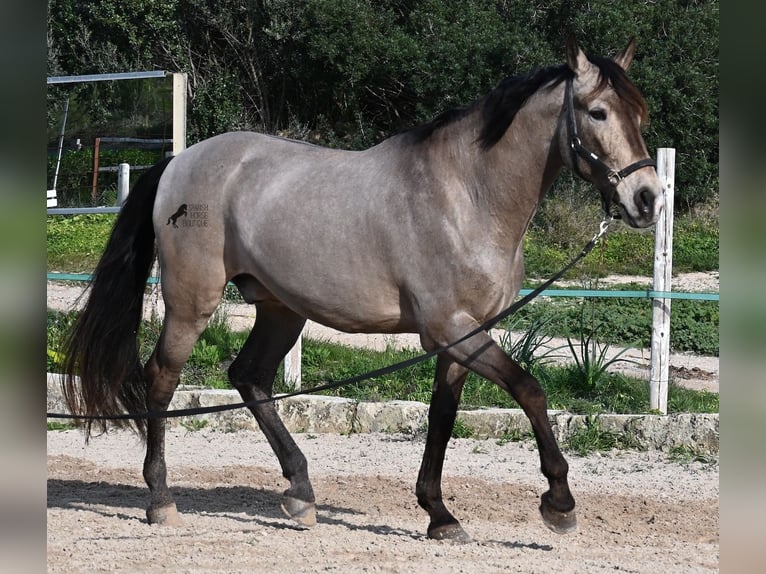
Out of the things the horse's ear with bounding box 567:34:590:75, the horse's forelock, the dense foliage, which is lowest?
the horse's forelock

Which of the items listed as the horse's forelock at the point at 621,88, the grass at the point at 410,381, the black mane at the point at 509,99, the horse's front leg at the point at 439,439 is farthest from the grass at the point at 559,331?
the horse's forelock at the point at 621,88

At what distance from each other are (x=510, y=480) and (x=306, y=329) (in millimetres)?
Result: 4509

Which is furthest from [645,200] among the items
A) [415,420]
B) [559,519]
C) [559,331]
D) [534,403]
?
[559,331]

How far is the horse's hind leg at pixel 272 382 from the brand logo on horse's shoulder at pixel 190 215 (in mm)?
641

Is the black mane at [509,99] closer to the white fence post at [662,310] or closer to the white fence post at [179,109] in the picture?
the white fence post at [662,310]

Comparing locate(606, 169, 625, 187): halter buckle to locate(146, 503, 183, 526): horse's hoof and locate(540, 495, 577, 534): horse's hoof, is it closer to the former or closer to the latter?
locate(540, 495, 577, 534): horse's hoof

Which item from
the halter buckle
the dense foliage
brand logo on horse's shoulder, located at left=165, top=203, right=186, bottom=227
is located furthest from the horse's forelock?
the dense foliage

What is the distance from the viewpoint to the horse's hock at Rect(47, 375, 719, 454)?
6.69m

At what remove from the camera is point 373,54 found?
18.1m

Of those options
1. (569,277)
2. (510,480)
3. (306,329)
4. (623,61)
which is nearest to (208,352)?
(306,329)

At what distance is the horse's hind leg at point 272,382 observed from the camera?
5.09 meters

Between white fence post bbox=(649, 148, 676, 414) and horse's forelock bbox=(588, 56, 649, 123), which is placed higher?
horse's forelock bbox=(588, 56, 649, 123)

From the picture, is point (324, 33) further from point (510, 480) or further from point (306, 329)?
point (510, 480)

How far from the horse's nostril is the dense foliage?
12.4 metres
